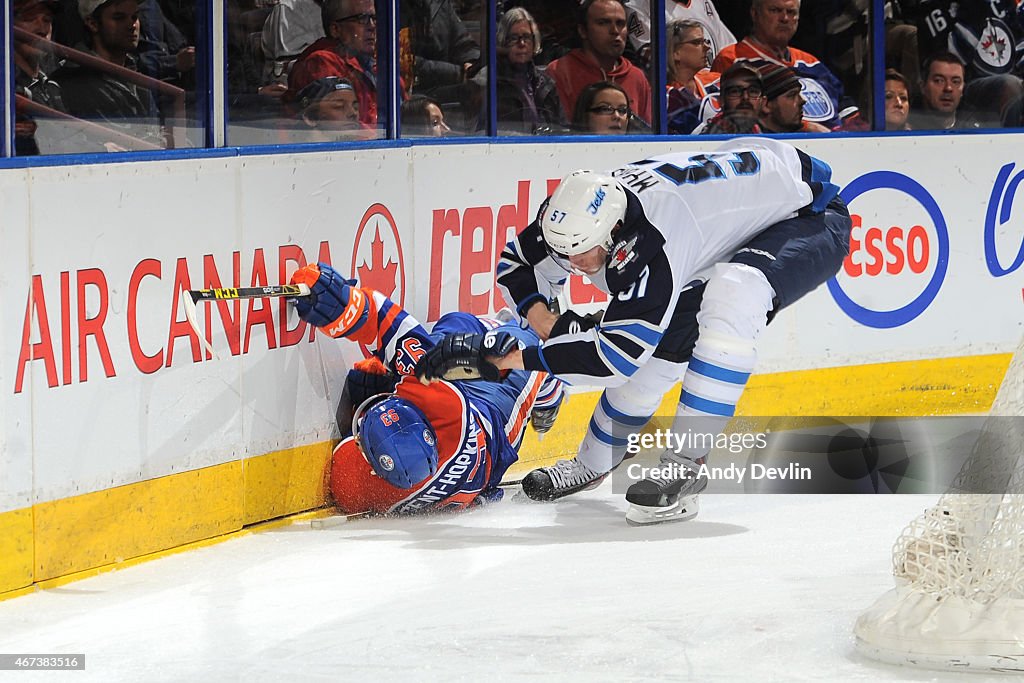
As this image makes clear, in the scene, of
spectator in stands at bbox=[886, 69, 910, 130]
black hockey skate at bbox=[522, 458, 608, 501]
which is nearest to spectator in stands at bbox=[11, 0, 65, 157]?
black hockey skate at bbox=[522, 458, 608, 501]

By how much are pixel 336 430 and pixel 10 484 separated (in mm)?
1358

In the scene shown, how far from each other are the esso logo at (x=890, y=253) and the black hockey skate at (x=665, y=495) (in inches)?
72.0

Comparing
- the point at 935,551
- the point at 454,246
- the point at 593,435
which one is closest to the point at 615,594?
the point at 935,551

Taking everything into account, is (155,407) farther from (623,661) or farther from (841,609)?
(841,609)

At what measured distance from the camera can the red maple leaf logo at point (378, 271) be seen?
5285 millimetres

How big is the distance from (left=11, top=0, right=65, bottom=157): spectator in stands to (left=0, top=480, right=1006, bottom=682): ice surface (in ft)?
3.76

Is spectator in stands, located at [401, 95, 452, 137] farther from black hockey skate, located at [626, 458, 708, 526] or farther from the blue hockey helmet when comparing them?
black hockey skate, located at [626, 458, 708, 526]

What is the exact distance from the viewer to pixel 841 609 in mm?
3930

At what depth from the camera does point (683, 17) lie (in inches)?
251

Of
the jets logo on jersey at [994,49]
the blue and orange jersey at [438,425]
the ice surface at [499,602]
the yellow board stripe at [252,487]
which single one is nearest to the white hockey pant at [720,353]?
the ice surface at [499,602]

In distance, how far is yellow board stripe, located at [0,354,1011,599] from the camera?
415 cm

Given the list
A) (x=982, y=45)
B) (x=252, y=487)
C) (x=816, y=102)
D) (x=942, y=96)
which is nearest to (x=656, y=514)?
(x=252, y=487)

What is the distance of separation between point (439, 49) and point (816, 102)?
1.73 metres

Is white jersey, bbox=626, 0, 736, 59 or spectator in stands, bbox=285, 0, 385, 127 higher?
white jersey, bbox=626, 0, 736, 59
